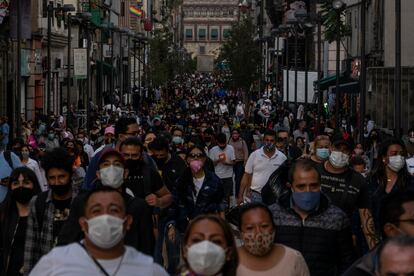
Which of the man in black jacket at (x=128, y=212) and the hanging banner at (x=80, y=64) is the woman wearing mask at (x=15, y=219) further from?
the hanging banner at (x=80, y=64)

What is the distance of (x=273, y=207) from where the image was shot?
→ 891cm

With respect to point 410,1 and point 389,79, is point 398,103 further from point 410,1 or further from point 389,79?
point 410,1

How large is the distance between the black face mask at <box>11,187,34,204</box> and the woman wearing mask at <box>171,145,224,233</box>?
10.9ft

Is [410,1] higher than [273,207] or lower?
higher

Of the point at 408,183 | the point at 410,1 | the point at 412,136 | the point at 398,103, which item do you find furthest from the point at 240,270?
the point at 410,1

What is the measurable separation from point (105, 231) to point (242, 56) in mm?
72850

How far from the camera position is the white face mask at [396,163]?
1190cm

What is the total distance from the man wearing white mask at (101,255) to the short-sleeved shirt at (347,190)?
185 inches

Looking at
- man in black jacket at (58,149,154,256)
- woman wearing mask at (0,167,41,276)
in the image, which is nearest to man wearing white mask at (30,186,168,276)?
man in black jacket at (58,149,154,256)

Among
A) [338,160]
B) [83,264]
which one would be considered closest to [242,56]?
[338,160]

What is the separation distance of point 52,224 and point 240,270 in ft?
7.55

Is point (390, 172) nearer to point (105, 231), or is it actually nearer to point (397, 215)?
point (397, 215)

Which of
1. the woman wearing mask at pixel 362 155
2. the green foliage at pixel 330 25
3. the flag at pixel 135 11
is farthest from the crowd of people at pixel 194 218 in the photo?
the flag at pixel 135 11

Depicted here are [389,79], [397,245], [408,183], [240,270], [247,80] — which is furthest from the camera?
[247,80]
